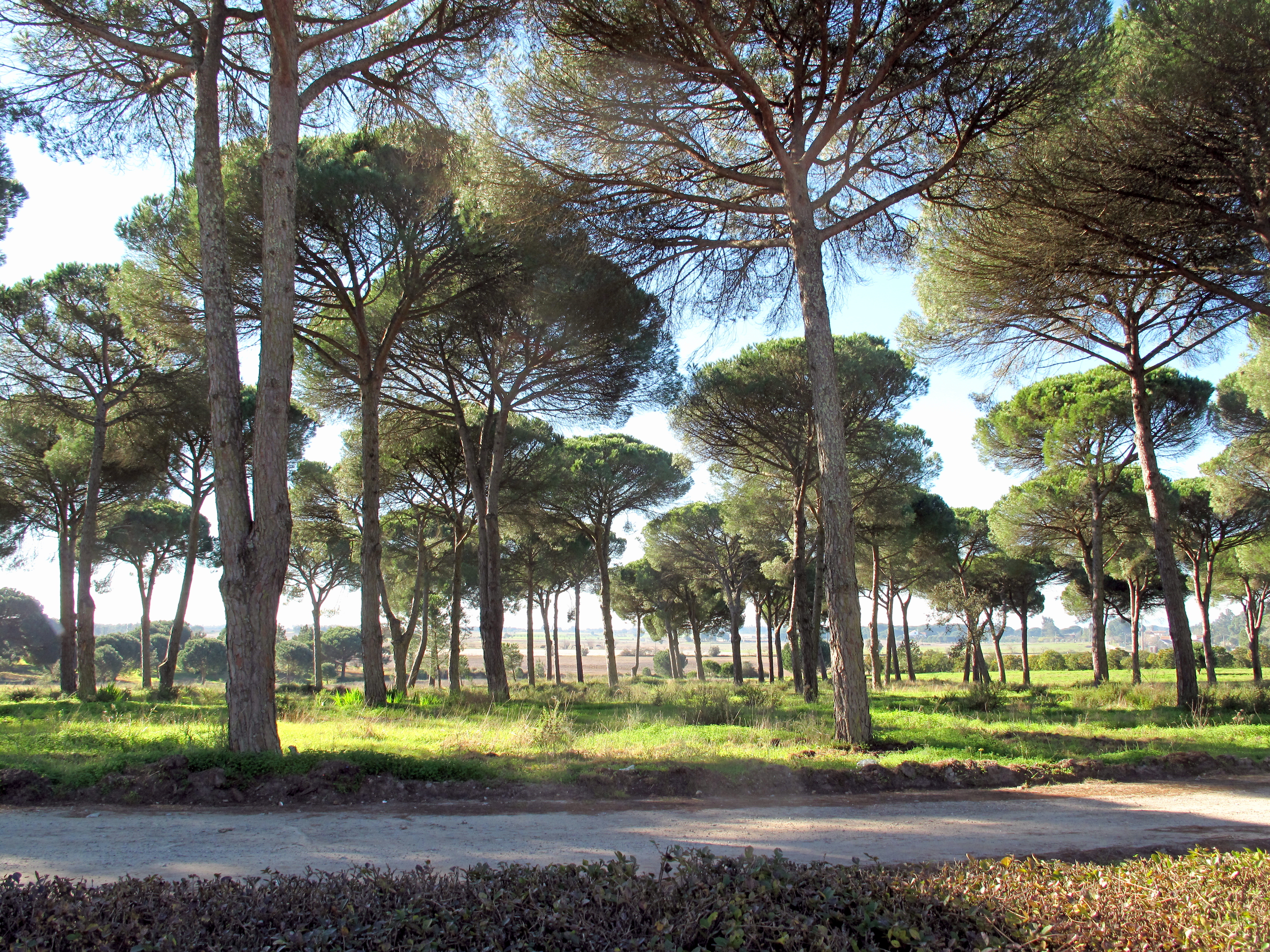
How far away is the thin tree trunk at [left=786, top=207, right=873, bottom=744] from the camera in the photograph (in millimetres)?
8094

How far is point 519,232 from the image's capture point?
10.4 meters

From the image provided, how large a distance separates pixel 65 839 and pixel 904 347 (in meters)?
14.1

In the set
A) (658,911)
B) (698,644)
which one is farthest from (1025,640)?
(658,911)

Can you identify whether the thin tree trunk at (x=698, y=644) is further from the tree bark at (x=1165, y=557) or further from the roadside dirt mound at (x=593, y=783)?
the roadside dirt mound at (x=593, y=783)

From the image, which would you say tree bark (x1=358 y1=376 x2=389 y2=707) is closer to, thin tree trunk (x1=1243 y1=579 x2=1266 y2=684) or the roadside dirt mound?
the roadside dirt mound

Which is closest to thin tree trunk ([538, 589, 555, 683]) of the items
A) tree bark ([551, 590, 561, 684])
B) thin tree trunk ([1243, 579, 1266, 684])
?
tree bark ([551, 590, 561, 684])

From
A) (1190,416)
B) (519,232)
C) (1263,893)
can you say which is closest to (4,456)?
(519,232)

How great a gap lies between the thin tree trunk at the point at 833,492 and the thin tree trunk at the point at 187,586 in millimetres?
15273

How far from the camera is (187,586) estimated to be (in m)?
18.1

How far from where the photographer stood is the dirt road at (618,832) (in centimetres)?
411

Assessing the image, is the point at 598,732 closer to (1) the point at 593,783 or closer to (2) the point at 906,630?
(1) the point at 593,783

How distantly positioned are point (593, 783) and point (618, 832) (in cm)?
143

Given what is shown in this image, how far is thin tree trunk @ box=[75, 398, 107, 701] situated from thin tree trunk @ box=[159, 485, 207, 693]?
199 cm

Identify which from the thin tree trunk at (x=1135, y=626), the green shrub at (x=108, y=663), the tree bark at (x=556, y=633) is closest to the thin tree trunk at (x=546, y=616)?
the tree bark at (x=556, y=633)
